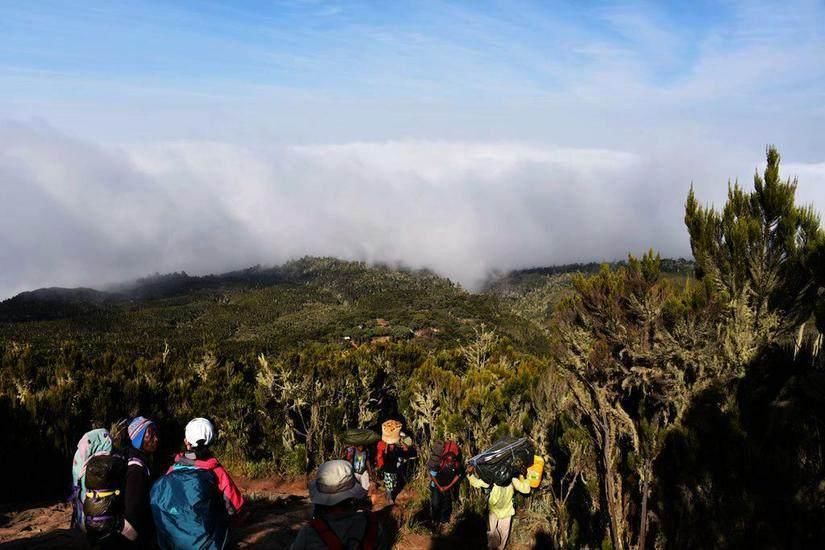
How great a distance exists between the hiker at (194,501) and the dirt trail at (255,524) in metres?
1.94

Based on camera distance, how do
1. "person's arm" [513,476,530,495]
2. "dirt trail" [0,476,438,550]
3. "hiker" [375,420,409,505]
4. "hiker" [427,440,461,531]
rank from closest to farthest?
"dirt trail" [0,476,438,550]
"person's arm" [513,476,530,495]
"hiker" [427,440,461,531]
"hiker" [375,420,409,505]

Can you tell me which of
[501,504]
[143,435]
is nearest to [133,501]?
[143,435]

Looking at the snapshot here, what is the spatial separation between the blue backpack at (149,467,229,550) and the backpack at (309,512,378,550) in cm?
96

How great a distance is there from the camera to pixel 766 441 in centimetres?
399

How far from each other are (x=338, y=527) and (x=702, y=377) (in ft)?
12.7

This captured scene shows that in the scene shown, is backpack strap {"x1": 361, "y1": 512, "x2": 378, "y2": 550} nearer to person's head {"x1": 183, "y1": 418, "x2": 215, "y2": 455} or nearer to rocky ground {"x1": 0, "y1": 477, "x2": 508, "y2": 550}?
person's head {"x1": 183, "y1": 418, "x2": 215, "y2": 455}

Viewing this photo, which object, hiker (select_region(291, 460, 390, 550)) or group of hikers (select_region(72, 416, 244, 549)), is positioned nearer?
hiker (select_region(291, 460, 390, 550))

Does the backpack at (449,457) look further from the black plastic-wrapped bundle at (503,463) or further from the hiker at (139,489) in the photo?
the hiker at (139,489)

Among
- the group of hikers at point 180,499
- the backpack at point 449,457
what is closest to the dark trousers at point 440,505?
the backpack at point 449,457

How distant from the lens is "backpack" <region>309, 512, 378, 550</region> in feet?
8.46

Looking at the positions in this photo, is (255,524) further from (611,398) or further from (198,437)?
(611,398)

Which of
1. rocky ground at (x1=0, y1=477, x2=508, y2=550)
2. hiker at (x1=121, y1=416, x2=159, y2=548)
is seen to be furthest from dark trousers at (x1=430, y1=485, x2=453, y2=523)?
hiker at (x1=121, y1=416, x2=159, y2=548)

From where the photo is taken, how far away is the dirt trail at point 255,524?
512 cm

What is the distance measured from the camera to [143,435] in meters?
3.58
